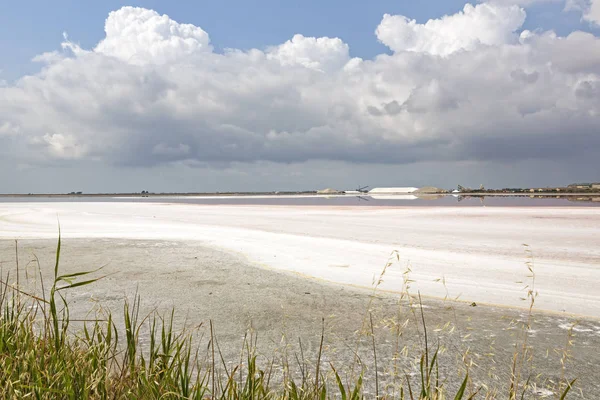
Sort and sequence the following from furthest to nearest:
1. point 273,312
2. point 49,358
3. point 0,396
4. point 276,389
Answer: point 273,312, point 276,389, point 49,358, point 0,396

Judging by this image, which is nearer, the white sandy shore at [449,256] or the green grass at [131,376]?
the green grass at [131,376]

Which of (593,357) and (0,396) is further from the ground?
(0,396)

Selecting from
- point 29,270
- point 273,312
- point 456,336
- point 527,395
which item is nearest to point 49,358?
point 273,312

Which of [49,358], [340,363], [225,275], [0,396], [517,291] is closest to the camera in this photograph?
[0,396]

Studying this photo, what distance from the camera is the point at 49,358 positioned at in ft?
12.2

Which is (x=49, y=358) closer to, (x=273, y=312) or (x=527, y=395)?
(x=273, y=312)

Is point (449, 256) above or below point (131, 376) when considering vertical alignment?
below

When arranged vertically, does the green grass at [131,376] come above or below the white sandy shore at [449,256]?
above

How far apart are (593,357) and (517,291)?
3601 millimetres

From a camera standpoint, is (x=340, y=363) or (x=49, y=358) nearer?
(x=49, y=358)

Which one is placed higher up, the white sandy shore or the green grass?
the green grass

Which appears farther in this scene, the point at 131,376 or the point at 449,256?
the point at 449,256

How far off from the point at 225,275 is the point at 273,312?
3.20 m

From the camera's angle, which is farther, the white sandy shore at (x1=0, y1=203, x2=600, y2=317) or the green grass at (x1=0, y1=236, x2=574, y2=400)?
the white sandy shore at (x1=0, y1=203, x2=600, y2=317)
